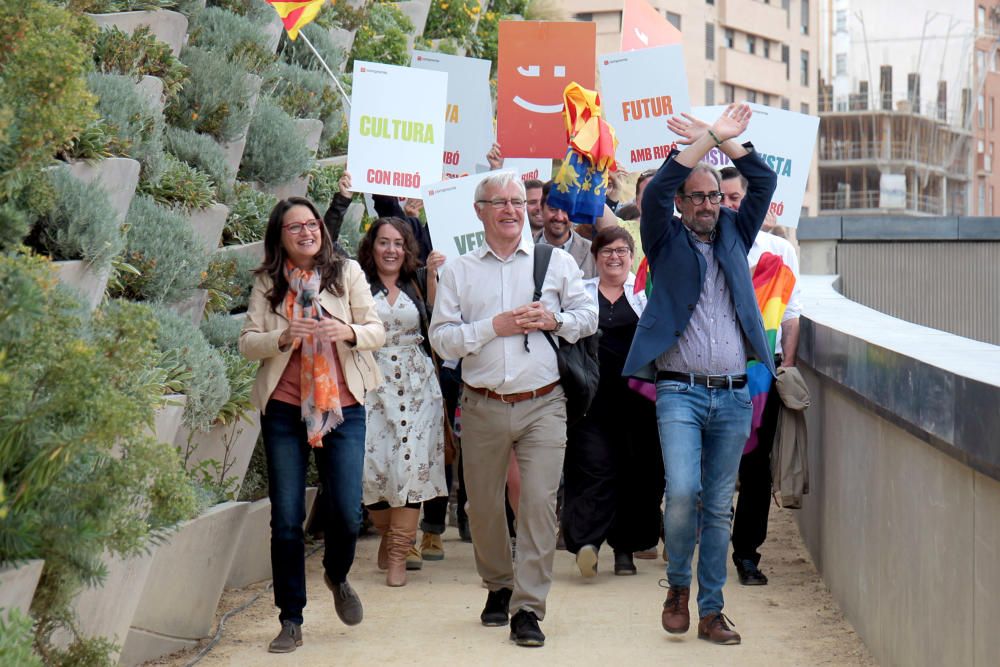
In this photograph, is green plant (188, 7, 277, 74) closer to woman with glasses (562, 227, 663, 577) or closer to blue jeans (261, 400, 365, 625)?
woman with glasses (562, 227, 663, 577)

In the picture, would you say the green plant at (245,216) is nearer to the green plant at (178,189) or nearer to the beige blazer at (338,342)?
the green plant at (178,189)

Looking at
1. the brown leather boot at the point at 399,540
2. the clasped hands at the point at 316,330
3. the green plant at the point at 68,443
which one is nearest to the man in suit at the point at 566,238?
the brown leather boot at the point at 399,540

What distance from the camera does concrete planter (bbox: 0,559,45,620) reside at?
4551mm

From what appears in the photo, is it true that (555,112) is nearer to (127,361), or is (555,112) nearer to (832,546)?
(832,546)

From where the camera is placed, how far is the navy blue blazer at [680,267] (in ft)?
23.2

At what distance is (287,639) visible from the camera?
7066 millimetres

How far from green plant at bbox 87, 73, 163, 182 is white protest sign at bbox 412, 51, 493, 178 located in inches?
116

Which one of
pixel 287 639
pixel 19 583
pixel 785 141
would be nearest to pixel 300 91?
pixel 785 141

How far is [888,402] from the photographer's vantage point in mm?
6105

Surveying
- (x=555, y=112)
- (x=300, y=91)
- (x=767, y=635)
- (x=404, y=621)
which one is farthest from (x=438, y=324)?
(x=300, y=91)

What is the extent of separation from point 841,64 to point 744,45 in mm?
20227

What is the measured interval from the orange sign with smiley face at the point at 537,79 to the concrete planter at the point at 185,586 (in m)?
4.26

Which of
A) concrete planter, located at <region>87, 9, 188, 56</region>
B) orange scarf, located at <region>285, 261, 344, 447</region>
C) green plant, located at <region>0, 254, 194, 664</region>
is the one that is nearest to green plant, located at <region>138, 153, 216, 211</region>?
concrete planter, located at <region>87, 9, 188, 56</region>

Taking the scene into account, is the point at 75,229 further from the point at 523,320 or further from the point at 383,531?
the point at 383,531
